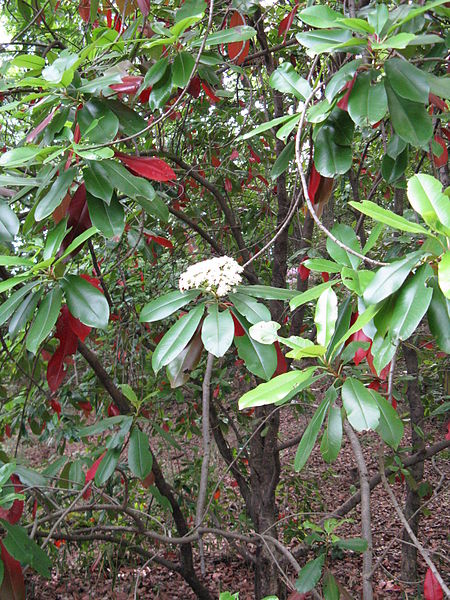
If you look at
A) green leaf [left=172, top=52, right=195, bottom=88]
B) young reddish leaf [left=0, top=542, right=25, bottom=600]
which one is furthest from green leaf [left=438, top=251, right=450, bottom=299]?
young reddish leaf [left=0, top=542, right=25, bottom=600]

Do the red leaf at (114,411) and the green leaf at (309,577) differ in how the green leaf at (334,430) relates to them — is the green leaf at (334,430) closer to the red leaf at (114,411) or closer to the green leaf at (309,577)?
the green leaf at (309,577)

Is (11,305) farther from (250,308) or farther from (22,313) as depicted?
(250,308)

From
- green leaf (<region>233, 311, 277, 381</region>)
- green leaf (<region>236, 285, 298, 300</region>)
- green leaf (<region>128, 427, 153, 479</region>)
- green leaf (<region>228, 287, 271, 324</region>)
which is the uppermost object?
green leaf (<region>228, 287, 271, 324</region>)

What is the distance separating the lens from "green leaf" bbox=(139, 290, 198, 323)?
3.22ft

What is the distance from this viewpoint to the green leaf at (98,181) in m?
1.03

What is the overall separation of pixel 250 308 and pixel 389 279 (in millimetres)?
322

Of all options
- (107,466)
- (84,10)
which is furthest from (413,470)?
(84,10)

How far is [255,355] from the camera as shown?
38.4 inches

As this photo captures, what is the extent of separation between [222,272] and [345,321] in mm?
287

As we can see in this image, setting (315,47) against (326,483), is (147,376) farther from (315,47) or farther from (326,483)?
(326,483)

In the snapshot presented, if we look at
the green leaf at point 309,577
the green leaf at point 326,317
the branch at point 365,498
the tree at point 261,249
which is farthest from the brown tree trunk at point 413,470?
the green leaf at point 326,317

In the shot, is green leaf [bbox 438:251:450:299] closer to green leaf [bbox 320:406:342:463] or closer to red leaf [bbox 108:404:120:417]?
green leaf [bbox 320:406:342:463]

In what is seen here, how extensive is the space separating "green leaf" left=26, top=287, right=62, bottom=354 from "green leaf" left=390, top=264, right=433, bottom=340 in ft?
2.17

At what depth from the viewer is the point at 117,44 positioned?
1.21 meters
